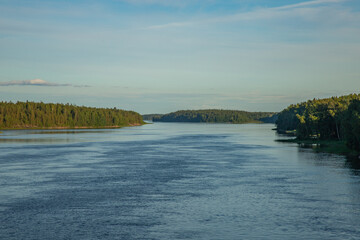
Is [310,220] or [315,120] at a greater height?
Answer: [315,120]

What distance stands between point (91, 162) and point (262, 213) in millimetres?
39474

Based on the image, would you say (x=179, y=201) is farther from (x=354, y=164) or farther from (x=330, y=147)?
(x=330, y=147)

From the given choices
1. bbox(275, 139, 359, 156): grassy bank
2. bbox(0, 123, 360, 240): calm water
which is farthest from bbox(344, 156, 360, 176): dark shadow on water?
bbox(275, 139, 359, 156): grassy bank

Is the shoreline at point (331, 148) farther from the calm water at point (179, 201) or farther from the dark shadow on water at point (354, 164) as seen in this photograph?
the calm water at point (179, 201)

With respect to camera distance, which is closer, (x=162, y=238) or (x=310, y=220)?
(x=162, y=238)

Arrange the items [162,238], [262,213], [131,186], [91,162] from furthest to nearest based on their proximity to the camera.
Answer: [91,162]
[131,186]
[262,213]
[162,238]

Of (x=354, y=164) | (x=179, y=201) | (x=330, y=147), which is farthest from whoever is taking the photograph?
(x=330, y=147)

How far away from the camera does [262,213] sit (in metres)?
31.3

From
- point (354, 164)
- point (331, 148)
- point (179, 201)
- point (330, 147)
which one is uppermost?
point (330, 147)

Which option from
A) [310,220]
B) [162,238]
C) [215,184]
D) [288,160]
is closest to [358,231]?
[310,220]

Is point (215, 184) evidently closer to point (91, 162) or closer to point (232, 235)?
point (232, 235)

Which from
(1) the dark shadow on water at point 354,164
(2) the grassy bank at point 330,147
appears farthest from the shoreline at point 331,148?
(1) the dark shadow on water at point 354,164

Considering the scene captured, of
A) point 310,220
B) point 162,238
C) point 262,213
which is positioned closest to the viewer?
point 162,238

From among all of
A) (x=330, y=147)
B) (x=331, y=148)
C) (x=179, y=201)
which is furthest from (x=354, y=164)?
(x=179, y=201)
